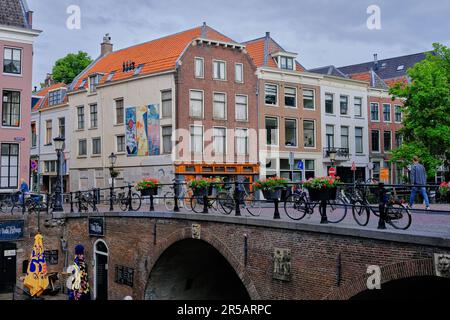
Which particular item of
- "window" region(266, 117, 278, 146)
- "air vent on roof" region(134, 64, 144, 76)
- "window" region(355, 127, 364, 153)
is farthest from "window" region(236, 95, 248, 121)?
"window" region(355, 127, 364, 153)

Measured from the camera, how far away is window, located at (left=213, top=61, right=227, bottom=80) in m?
31.2

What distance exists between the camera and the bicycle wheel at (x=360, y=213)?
9727 mm

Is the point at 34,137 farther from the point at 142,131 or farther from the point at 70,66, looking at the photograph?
the point at 142,131

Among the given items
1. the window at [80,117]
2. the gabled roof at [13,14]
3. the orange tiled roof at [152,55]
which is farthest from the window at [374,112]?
the gabled roof at [13,14]

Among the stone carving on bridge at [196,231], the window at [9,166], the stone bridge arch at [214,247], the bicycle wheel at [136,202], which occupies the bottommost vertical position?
the stone bridge arch at [214,247]

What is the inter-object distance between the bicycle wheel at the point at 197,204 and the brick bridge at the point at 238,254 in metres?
Result: 0.48

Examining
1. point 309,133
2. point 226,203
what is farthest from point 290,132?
point 226,203

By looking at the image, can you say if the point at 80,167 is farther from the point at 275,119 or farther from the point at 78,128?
the point at 275,119

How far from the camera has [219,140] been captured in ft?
102

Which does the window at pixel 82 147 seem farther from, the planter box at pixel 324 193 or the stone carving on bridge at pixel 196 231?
the planter box at pixel 324 193

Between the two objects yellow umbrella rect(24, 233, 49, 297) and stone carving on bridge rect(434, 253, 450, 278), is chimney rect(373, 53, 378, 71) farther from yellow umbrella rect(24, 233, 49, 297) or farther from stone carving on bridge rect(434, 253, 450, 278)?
stone carving on bridge rect(434, 253, 450, 278)

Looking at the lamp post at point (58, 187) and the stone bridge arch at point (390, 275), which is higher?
the lamp post at point (58, 187)

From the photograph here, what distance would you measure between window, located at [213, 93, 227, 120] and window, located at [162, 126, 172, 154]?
118 inches

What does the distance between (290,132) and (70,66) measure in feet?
74.4
